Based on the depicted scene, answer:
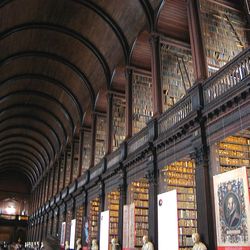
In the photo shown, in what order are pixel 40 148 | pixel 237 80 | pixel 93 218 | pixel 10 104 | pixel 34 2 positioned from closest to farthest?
1. pixel 237 80
2. pixel 34 2
3. pixel 93 218
4. pixel 10 104
5. pixel 40 148

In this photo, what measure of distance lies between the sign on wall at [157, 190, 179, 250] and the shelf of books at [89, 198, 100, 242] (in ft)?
21.6

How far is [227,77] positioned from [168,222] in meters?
3.27

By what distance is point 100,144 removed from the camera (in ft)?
53.4

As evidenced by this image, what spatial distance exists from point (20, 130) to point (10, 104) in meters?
6.39

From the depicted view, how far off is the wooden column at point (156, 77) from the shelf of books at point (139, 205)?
2388mm

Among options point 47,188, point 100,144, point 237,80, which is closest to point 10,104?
point 100,144

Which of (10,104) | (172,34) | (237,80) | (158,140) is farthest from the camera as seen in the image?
(10,104)

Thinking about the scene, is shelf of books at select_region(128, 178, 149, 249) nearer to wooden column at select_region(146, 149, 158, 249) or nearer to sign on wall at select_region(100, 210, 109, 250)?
sign on wall at select_region(100, 210, 109, 250)

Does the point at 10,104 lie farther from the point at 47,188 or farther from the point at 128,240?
the point at 128,240

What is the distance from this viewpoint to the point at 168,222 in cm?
747

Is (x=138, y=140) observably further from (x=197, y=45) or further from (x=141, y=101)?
(x=197, y=45)

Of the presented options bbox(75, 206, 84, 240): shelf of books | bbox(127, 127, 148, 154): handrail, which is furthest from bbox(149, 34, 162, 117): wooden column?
bbox(75, 206, 84, 240): shelf of books

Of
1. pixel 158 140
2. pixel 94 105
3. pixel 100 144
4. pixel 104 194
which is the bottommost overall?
pixel 104 194

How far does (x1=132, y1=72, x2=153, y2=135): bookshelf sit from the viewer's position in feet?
39.5
